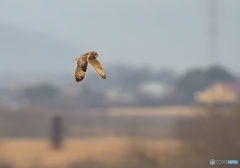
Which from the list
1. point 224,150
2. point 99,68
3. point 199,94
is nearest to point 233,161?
point 224,150

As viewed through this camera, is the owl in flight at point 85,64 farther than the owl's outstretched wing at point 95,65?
No

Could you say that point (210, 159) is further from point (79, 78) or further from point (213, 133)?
point (79, 78)

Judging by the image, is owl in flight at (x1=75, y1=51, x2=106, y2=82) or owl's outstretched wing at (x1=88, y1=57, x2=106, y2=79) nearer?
owl in flight at (x1=75, y1=51, x2=106, y2=82)

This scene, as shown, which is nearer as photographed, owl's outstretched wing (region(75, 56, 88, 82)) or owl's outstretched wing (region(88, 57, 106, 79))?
owl's outstretched wing (region(75, 56, 88, 82))

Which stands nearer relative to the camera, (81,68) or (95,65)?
(81,68)

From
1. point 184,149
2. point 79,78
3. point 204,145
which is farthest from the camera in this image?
point 204,145
